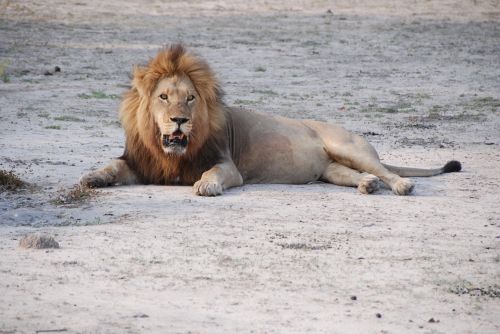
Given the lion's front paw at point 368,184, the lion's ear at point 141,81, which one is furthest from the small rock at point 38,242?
the lion's front paw at point 368,184

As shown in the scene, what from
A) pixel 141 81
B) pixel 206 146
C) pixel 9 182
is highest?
pixel 141 81

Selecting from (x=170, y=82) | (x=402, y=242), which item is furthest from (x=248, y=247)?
(x=170, y=82)

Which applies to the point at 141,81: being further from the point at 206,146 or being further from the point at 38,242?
the point at 38,242

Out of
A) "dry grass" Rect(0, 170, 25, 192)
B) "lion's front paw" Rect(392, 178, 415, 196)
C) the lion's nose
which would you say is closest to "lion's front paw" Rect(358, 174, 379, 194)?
"lion's front paw" Rect(392, 178, 415, 196)

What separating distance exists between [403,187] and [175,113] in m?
1.41

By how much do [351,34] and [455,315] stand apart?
10.8 metres

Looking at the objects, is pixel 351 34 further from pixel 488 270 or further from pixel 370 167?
pixel 488 270

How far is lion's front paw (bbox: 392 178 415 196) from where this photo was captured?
22.5 ft

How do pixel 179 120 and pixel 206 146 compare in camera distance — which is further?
pixel 206 146

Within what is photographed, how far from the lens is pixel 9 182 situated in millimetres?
6531

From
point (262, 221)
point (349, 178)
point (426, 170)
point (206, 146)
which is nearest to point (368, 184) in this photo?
point (349, 178)

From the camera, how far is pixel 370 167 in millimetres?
7145

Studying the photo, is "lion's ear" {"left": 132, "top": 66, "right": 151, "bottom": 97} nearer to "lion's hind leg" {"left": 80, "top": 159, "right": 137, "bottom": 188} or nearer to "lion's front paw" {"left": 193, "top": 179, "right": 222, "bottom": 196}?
"lion's hind leg" {"left": 80, "top": 159, "right": 137, "bottom": 188}

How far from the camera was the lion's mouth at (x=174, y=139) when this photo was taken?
6648mm
